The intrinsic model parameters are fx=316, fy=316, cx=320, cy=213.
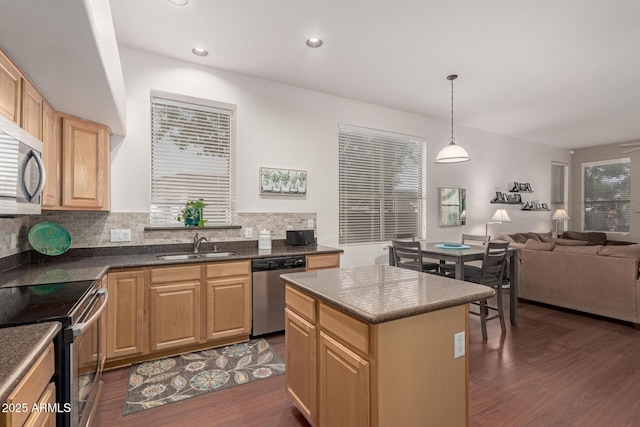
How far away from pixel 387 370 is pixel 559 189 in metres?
8.46

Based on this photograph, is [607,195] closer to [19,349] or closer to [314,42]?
[314,42]

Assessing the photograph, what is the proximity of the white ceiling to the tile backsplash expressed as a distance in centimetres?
146

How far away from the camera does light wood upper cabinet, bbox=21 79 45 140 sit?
76.3 inches

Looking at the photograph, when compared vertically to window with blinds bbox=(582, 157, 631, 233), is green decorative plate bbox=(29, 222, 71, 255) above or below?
below

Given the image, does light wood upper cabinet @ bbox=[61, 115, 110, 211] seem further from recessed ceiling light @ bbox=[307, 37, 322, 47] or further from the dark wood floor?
recessed ceiling light @ bbox=[307, 37, 322, 47]

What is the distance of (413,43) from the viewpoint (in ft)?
10.0

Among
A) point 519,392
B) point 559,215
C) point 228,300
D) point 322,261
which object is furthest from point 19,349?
point 559,215

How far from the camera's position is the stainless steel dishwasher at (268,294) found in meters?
3.20

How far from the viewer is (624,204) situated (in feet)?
23.2

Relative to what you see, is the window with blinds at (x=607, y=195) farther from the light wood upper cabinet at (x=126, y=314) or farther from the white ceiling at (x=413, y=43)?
the light wood upper cabinet at (x=126, y=314)

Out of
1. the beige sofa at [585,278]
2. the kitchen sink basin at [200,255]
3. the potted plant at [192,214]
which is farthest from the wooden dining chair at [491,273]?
the potted plant at [192,214]

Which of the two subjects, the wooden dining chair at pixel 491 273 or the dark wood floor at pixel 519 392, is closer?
the dark wood floor at pixel 519 392

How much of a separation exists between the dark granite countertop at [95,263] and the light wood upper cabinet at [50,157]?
0.49 metres

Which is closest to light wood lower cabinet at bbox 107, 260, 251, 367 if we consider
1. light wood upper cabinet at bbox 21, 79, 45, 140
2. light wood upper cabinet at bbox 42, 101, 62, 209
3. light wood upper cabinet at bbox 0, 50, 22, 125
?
light wood upper cabinet at bbox 42, 101, 62, 209
